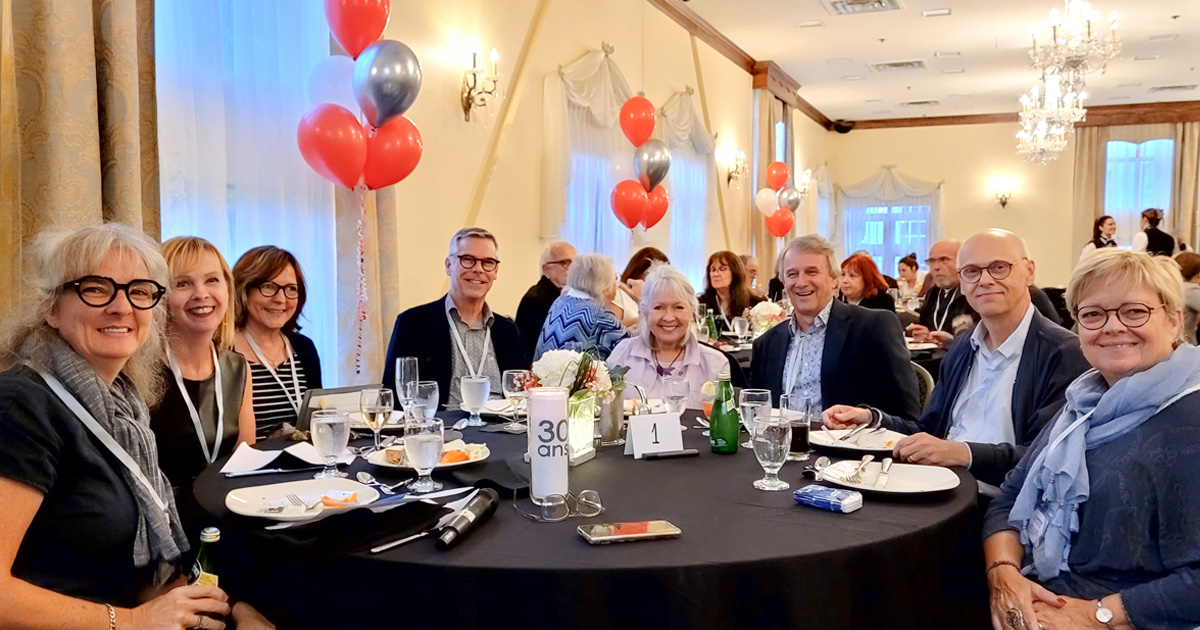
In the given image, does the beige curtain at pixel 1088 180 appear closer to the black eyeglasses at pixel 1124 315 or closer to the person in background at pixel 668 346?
the person in background at pixel 668 346

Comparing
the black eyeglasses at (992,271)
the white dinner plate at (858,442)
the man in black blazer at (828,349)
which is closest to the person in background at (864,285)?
the man in black blazer at (828,349)

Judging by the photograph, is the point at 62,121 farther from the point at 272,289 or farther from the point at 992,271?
the point at 992,271

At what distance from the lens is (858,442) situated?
7.51 ft

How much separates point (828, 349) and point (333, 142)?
229 centimetres

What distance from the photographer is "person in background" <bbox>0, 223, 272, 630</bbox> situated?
4.77ft

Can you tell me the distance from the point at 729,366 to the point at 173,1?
2710mm

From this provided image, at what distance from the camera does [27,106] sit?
2.76m

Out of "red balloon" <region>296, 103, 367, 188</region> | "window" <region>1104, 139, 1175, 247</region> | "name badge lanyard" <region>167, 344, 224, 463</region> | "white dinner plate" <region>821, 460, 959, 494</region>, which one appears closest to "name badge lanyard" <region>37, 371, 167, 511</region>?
"name badge lanyard" <region>167, 344, 224, 463</region>

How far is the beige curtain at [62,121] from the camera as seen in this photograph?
2.72m

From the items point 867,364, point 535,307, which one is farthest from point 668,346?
point 535,307

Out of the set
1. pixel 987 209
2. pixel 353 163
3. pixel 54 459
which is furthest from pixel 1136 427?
pixel 987 209

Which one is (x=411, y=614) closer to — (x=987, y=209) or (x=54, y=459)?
(x=54, y=459)

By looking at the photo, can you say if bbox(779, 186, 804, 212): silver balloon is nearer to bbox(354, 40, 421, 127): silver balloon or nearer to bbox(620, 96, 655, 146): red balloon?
bbox(620, 96, 655, 146): red balloon

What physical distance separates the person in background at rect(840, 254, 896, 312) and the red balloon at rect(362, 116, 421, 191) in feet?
11.5
